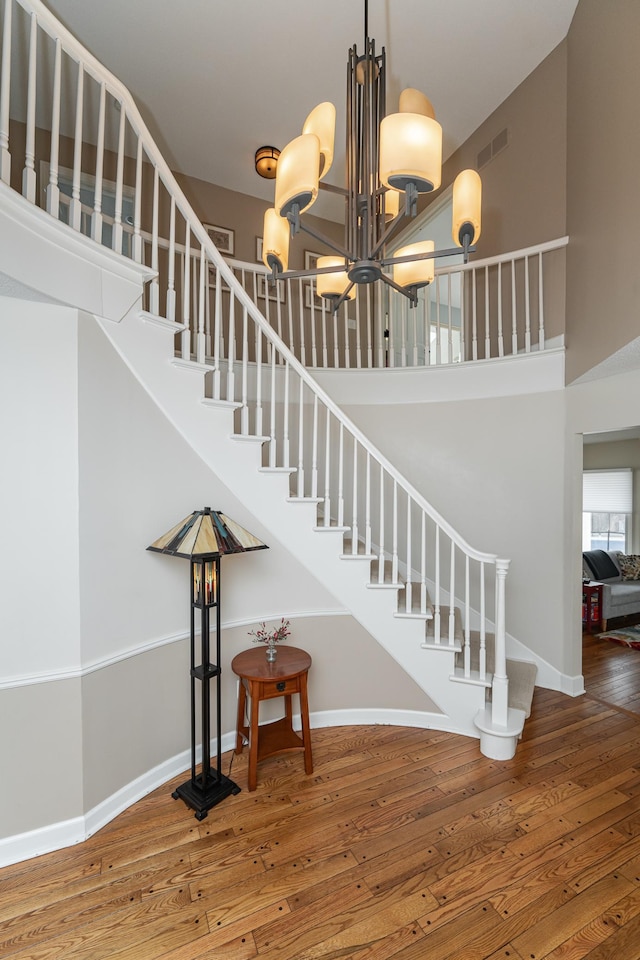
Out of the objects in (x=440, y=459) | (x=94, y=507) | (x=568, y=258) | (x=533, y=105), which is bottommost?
(x=94, y=507)

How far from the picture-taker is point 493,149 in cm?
437

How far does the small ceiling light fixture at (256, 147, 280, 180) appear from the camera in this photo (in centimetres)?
455

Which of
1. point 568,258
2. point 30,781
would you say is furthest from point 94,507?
point 568,258

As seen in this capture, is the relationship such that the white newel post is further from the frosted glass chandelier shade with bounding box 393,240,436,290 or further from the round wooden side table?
the frosted glass chandelier shade with bounding box 393,240,436,290

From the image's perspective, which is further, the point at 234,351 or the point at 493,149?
the point at 493,149

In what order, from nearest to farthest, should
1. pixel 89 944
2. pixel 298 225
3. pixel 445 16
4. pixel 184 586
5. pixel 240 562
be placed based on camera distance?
pixel 89 944 < pixel 298 225 < pixel 184 586 < pixel 240 562 < pixel 445 16

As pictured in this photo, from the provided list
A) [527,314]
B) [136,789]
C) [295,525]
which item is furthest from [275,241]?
[136,789]

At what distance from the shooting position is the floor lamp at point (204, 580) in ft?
7.29

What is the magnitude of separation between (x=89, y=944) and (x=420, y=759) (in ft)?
5.92

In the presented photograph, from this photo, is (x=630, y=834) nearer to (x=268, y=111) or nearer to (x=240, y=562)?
(x=240, y=562)

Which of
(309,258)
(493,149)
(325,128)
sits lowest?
(325,128)

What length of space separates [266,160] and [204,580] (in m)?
4.32

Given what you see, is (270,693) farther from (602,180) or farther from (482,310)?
(482,310)

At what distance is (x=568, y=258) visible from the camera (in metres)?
3.55
